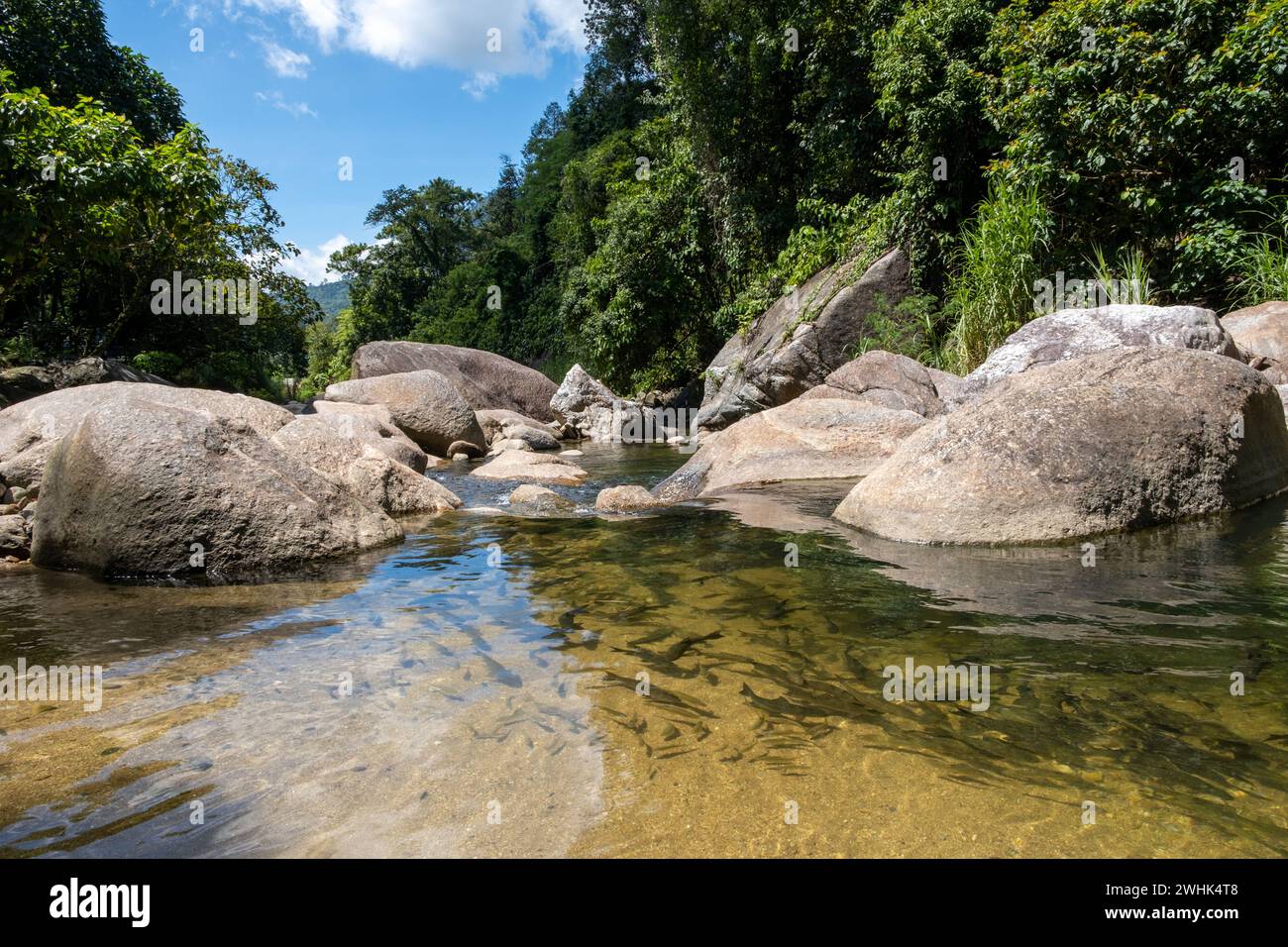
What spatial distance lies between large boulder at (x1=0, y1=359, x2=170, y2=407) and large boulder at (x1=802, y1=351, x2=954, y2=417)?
10.6 metres

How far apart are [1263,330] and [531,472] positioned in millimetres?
8540

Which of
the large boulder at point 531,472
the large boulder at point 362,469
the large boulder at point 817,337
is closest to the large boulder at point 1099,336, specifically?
the large boulder at point 531,472

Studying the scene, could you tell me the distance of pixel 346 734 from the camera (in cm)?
257

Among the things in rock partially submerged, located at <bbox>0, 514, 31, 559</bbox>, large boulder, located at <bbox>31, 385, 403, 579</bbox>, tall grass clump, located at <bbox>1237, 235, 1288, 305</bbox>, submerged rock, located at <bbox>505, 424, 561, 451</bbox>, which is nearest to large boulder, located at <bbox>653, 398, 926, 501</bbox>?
large boulder, located at <bbox>31, 385, 403, 579</bbox>

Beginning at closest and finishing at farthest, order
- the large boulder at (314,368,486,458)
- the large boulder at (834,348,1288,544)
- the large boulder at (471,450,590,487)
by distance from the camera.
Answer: the large boulder at (834,348,1288,544), the large boulder at (471,450,590,487), the large boulder at (314,368,486,458)

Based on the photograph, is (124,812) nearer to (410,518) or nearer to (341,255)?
(410,518)

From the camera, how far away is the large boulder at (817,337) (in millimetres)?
13664

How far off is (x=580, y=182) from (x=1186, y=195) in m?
21.8

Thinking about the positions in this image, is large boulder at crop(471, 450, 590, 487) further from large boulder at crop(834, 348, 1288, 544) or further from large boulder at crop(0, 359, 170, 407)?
large boulder at crop(0, 359, 170, 407)

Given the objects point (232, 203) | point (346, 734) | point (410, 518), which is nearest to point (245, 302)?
point (232, 203)

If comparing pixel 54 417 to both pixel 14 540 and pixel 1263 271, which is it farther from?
pixel 1263 271

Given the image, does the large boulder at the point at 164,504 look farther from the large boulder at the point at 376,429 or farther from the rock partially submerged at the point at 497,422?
the rock partially submerged at the point at 497,422

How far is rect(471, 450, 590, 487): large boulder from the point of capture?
390 inches

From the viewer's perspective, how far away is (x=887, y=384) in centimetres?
1023
